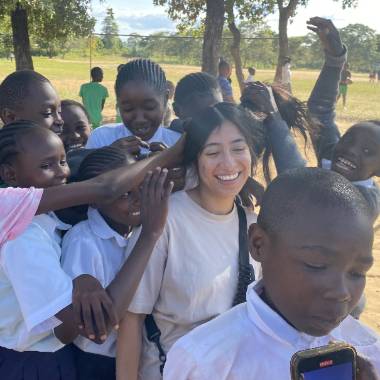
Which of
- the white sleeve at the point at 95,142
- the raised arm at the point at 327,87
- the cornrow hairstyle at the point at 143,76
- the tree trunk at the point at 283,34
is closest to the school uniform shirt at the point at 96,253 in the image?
the white sleeve at the point at 95,142

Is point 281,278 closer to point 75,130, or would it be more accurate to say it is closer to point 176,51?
point 75,130

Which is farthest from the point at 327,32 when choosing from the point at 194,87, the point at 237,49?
the point at 237,49

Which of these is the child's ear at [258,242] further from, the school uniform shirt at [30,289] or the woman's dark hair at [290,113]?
the woman's dark hair at [290,113]

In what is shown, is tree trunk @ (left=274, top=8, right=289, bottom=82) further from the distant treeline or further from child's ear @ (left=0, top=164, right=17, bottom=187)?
the distant treeline

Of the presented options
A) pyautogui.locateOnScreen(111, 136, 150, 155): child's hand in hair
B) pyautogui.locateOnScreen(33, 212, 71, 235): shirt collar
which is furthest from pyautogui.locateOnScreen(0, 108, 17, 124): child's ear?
pyautogui.locateOnScreen(33, 212, 71, 235): shirt collar

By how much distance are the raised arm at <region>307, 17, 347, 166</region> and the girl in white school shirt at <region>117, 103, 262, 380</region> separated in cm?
96

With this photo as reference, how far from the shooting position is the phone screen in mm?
1007

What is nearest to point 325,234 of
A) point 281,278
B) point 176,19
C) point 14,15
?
point 281,278

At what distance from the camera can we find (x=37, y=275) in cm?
164

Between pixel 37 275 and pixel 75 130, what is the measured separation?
1.75m

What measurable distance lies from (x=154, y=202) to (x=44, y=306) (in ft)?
1.60

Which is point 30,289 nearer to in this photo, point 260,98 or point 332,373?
point 332,373

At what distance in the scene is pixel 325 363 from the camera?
1.02 metres

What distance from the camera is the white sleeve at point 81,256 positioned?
1799 mm
